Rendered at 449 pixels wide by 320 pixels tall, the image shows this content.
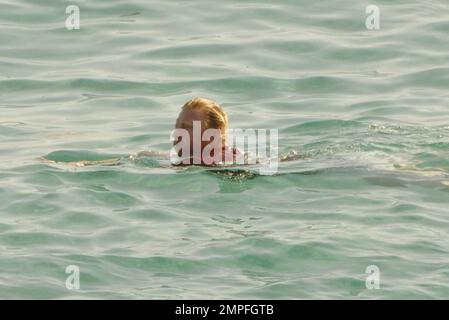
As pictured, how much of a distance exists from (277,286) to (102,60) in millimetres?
6091

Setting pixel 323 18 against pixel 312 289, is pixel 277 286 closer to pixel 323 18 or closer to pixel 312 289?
pixel 312 289

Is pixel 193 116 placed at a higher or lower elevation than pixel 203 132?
higher

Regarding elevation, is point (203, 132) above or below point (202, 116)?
below

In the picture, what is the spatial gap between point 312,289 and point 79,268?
1.41 meters

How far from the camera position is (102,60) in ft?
43.7

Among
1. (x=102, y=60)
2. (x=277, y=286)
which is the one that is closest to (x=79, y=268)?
(x=277, y=286)

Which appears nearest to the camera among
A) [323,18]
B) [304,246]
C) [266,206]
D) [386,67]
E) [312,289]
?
[312,289]

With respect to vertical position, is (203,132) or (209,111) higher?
(209,111)

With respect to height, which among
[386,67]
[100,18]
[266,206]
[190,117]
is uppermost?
[100,18]

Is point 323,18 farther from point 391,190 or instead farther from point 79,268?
point 79,268

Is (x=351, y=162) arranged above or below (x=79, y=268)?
above
